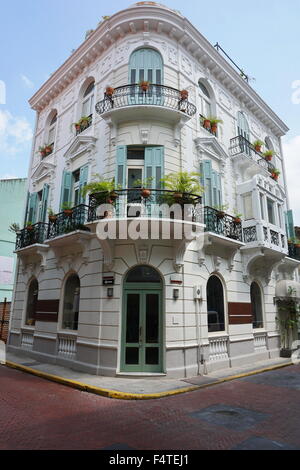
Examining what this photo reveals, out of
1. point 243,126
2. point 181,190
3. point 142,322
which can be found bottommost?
point 142,322

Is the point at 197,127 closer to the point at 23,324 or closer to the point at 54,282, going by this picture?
the point at 54,282

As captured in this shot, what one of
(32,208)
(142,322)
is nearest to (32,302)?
A: (32,208)

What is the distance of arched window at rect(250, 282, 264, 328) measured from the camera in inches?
512

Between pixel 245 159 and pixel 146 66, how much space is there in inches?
Result: 241

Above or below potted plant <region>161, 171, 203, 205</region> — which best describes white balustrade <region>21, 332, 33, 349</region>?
below

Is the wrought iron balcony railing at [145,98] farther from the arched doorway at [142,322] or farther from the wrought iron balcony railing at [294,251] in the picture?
the wrought iron balcony railing at [294,251]

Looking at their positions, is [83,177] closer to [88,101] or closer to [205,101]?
[88,101]

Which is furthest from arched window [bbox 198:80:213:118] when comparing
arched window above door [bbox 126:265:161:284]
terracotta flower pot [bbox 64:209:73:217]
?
arched window above door [bbox 126:265:161:284]

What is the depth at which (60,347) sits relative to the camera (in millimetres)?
11047

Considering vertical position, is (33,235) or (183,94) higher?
(183,94)

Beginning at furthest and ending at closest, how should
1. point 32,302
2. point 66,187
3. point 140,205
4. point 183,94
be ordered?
point 32,302 < point 66,187 < point 183,94 < point 140,205

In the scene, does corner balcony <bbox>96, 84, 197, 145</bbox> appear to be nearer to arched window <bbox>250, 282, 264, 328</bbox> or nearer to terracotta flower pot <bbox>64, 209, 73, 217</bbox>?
terracotta flower pot <bbox>64, 209, 73, 217</bbox>

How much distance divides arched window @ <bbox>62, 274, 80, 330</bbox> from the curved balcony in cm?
642

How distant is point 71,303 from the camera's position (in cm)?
1123
